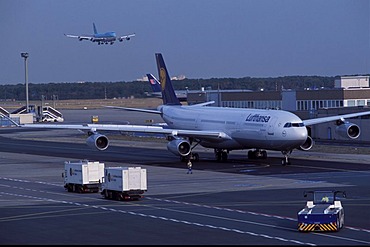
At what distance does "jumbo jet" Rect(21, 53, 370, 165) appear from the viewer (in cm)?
6488

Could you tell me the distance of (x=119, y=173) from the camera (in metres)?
46.5

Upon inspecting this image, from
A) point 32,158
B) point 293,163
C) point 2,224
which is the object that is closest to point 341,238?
point 2,224

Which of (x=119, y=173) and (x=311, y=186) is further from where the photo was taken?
(x=311, y=186)

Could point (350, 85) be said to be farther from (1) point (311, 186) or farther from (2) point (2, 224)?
(2) point (2, 224)

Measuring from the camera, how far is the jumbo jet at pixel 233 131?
6488cm

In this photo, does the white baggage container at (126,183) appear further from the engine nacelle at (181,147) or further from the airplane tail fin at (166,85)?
the airplane tail fin at (166,85)

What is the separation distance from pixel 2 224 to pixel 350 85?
368 ft

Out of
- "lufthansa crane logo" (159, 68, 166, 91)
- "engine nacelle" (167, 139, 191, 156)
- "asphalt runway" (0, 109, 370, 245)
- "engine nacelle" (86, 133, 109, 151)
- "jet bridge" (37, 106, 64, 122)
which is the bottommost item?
"asphalt runway" (0, 109, 370, 245)

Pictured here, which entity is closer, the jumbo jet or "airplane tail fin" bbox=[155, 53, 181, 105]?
the jumbo jet

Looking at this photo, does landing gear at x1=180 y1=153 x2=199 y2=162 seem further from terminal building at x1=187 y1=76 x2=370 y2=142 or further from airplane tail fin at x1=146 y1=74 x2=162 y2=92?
airplane tail fin at x1=146 y1=74 x2=162 y2=92

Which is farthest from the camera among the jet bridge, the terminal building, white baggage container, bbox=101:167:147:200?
the jet bridge

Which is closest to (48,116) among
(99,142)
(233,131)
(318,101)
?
(318,101)

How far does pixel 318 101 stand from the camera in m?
120

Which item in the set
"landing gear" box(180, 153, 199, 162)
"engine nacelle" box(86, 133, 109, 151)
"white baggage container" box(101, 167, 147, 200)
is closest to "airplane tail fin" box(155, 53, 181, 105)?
"landing gear" box(180, 153, 199, 162)
